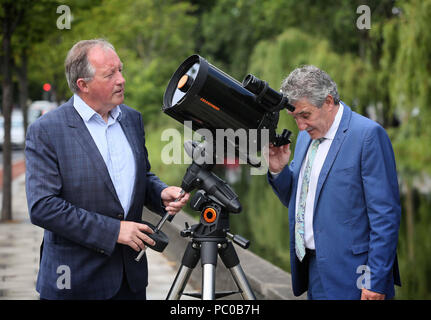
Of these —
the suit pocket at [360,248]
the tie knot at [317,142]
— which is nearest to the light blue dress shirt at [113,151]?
the tie knot at [317,142]

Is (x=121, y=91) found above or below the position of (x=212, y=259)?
above

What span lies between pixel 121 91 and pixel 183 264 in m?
0.88

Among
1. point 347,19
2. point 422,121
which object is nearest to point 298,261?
point 422,121

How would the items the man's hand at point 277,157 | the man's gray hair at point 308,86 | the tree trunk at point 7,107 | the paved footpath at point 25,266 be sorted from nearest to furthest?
the man's gray hair at point 308,86, the man's hand at point 277,157, the paved footpath at point 25,266, the tree trunk at point 7,107

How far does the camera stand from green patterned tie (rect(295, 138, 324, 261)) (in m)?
3.10

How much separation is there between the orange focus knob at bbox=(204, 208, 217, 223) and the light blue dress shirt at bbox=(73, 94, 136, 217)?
16.6 inches

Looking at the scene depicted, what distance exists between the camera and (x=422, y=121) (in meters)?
14.2

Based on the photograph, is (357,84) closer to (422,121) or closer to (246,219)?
(422,121)

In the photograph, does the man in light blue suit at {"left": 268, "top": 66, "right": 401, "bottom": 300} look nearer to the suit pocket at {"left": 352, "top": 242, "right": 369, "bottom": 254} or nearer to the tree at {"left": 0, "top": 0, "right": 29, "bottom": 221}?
the suit pocket at {"left": 352, "top": 242, "right": 369, "bottom": 254}

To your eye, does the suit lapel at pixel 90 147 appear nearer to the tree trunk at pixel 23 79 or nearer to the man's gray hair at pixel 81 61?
the man's gray hair at pixel 81 61

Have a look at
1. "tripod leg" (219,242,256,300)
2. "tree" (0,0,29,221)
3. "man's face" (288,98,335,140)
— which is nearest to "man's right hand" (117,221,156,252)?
"tripod leg" (219,242,256,300)

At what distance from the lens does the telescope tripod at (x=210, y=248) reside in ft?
8.76

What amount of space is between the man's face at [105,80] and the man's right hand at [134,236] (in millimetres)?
608

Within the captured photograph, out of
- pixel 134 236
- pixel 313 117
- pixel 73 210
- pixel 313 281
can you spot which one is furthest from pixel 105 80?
pixel 313 281
